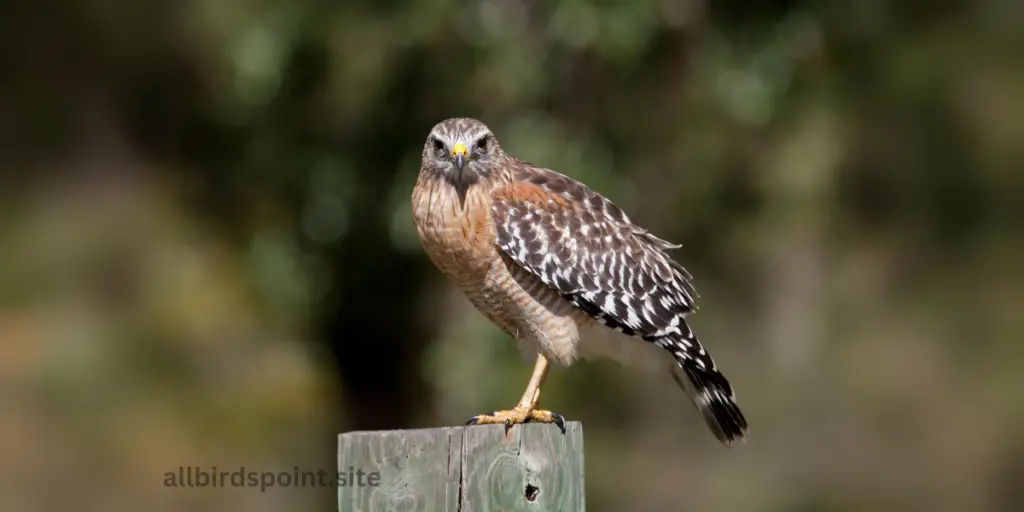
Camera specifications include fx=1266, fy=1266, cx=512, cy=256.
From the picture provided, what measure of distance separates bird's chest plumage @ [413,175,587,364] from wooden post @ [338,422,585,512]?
132cm

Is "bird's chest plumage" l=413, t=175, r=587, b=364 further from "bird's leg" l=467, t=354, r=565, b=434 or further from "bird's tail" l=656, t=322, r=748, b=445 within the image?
"bird's tail" l=656, t=322, r=748, b=445

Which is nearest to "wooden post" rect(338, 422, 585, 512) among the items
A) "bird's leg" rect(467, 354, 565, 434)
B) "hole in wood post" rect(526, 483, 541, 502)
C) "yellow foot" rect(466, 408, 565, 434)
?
"hole in wood post" rect(526, 483, 541, 502)

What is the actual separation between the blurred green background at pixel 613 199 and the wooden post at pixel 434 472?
3.99 m

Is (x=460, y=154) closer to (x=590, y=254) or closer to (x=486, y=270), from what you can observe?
(x=486, y=270)

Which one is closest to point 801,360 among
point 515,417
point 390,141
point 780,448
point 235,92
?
point 780,448

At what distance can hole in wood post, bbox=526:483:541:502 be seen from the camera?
10.9ft

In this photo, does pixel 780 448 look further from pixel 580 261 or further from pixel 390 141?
pixel 580 261

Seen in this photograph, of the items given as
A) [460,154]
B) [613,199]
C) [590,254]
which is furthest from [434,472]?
[613,199]

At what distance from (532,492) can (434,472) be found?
0.93 feet

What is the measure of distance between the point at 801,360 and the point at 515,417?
6162mm

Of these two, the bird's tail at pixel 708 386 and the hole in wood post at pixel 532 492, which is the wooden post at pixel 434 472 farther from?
the bird's tail at pixel 708 386

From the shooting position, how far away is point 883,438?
1010 centimetres

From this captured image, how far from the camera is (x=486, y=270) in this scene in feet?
15.0

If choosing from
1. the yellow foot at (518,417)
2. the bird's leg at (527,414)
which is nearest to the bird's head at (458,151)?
the bird's leg at (527,414)
